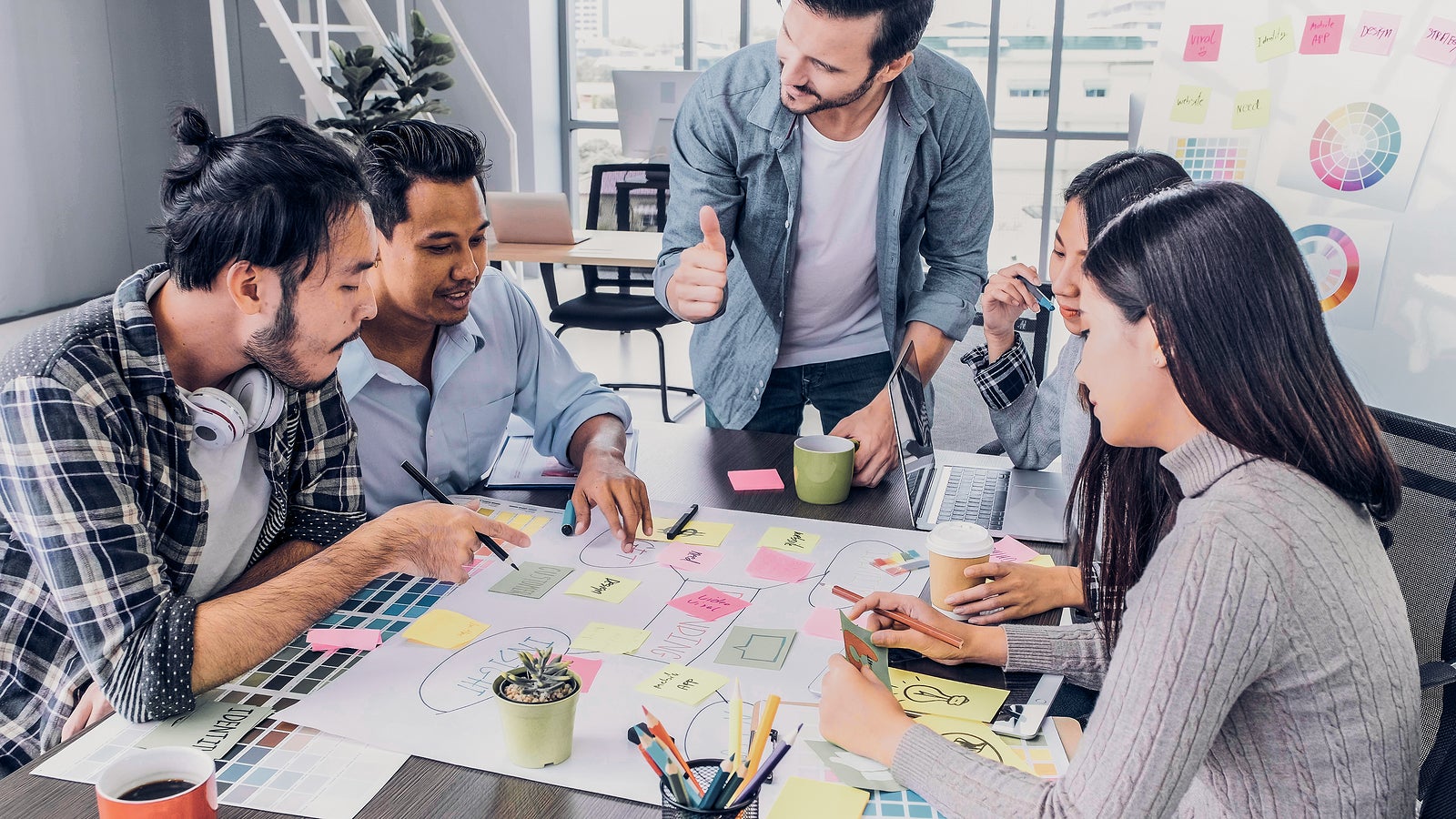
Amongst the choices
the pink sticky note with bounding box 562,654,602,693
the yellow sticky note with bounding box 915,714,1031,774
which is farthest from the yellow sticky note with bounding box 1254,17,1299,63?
the pink sticky note with bounding box 562,654,602,693

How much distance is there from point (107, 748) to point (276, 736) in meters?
0.15

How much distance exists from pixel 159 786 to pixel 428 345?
100cm

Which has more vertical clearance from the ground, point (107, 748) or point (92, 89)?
point (92, 89)

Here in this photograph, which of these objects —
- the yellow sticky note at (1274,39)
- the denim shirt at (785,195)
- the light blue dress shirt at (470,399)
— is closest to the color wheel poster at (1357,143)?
the yellow sticky note at (1274,39)

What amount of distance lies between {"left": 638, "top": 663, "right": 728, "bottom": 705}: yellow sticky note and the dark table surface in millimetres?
172

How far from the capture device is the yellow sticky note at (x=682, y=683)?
1059mm

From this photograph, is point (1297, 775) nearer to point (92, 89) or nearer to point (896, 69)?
point (896, 69)

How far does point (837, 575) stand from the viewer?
136 cm

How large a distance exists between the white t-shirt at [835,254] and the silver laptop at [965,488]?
37 cm

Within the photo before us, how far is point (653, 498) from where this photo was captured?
1634 millimetres

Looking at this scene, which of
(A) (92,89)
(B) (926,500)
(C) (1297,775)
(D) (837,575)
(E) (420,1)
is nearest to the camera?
(C) (1297,775)

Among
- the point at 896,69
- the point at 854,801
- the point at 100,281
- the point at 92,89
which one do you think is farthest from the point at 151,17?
the point at 854,801

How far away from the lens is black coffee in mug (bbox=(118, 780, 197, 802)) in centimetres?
82

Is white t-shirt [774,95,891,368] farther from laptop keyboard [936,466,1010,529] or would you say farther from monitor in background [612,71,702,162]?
monitor in background [612,71,702,162]
